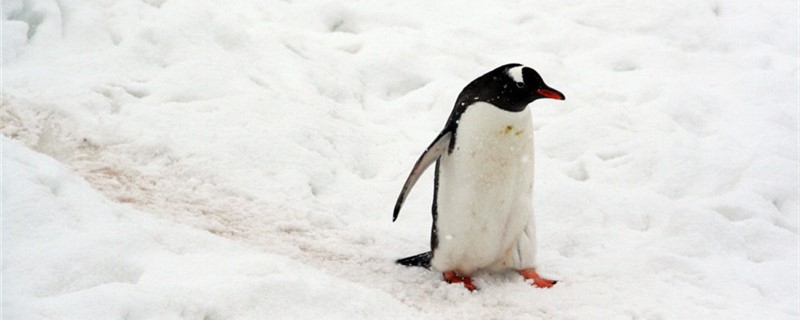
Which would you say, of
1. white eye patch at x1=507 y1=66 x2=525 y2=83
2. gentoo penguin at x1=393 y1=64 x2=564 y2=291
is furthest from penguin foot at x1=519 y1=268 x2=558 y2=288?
white eye patch at x1=507 y1=66 x2=525 y2=83

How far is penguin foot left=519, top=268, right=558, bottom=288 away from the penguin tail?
399mm

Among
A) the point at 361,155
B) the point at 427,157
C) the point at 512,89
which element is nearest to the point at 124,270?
the point at 427,157

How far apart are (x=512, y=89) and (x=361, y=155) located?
58.9 inches

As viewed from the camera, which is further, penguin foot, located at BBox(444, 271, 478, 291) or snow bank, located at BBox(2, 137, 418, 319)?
penguin foot, located at BBox(444, 271, 478, 291)

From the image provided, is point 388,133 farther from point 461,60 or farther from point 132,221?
point 132,221

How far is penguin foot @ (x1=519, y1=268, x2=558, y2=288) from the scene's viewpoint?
10.5 feet

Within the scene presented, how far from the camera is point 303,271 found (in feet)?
8.45

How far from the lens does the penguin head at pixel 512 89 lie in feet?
9.84

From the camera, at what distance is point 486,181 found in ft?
10.3

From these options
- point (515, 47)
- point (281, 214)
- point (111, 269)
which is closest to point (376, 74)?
point (515, 47)

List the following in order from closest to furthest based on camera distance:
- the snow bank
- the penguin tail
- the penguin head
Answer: the snow bank < the penguin head < the penguin tail

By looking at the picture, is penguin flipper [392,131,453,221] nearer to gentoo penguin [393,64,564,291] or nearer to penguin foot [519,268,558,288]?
gentoo penguin [393,64,564,291]

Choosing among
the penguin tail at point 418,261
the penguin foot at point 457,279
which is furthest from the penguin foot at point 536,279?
the penguin tail at point 418,261

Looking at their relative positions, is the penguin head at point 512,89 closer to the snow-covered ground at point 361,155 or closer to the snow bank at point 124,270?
the snow-covered ground at point 361,155
